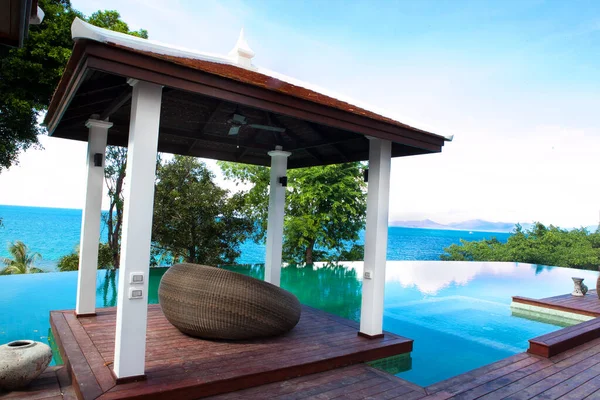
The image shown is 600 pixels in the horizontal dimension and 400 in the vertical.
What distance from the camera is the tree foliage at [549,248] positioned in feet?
62.5

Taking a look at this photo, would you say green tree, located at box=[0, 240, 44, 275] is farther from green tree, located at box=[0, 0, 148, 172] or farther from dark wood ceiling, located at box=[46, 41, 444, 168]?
dark wood ceiling, located at box=[46, 41, 444, 168]

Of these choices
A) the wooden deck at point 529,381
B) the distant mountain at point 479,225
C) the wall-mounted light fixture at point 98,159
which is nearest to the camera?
the wooden deck at point 529,381

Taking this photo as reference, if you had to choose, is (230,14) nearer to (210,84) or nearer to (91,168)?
(91,168)

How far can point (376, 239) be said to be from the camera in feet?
15.7

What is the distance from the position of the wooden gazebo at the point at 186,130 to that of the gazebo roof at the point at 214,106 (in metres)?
A: 0.01

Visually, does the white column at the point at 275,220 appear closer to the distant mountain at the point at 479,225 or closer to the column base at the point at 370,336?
the column base at the point at 370,336

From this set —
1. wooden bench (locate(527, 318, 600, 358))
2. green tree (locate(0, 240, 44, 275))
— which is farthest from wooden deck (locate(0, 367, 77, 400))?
green tree (locate(0, 240, 44, 275))

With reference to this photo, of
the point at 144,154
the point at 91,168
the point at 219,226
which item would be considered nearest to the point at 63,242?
the point at 219,226

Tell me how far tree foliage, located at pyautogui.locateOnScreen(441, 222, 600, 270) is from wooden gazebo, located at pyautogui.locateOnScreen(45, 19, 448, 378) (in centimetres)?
1813

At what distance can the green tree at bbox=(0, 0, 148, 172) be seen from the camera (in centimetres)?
870

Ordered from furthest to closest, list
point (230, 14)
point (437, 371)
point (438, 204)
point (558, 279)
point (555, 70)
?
point (438, 204), point (555, 70), point (230, 14), point (558, 279), point (437, 371)

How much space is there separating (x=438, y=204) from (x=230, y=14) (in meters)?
39.3

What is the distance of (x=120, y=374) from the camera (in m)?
3.10

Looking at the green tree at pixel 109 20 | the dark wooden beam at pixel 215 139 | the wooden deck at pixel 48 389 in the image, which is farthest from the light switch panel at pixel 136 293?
the green tree at pixel 109 20
